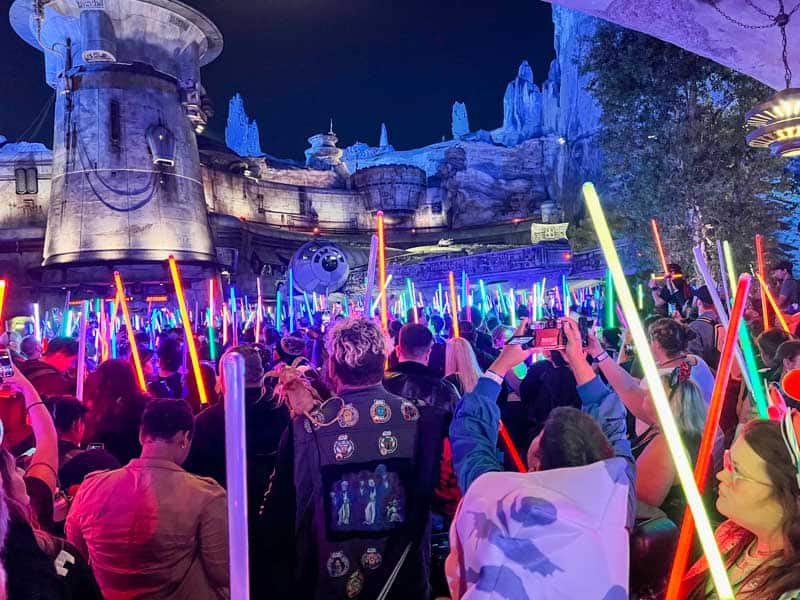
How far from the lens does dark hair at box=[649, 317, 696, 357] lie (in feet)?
13.2

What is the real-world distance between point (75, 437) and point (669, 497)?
3738mm

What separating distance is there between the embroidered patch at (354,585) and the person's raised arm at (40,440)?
4.79 feet

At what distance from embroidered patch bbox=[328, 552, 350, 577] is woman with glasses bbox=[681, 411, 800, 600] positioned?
1713 millimetres

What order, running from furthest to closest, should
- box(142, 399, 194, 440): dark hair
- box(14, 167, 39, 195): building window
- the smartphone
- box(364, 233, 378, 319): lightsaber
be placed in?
box(14, 167, 39, 195): building window → box(364, 233, 378, 319): lightsaber → box(142, 399, 194, 440): dark hair → the smartphone

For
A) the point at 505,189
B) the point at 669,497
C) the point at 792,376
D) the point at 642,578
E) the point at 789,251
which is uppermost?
the point at 505,189

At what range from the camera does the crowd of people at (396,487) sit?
207cm

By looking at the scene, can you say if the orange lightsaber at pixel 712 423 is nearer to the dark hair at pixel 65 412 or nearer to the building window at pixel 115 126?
the dark hair at pixel 65 412

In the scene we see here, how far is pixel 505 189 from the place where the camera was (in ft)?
228

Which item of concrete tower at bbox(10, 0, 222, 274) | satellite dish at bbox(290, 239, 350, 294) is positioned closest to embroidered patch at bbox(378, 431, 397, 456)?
satellite dish at bbox(290, 239, 350, 294)

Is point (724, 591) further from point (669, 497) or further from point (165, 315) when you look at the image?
point (165, 315)

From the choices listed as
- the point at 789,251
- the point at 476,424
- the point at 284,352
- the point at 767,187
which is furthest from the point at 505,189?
the point at 476,424

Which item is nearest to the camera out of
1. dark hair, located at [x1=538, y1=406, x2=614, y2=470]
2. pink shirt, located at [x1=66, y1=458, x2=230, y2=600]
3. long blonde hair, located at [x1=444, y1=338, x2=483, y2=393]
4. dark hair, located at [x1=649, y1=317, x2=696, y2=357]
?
dark hair, located at [x1=538, y1=406, x2=614, y2=470]

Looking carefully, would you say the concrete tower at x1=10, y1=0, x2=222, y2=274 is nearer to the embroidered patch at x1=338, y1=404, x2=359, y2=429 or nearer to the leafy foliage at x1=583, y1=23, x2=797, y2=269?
the leafy foliage at x1=583, y1=23, x2=797, y2=269

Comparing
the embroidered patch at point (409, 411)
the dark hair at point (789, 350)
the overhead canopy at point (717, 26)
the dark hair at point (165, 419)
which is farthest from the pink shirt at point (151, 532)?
the overhead canopy at point (717, 26)
